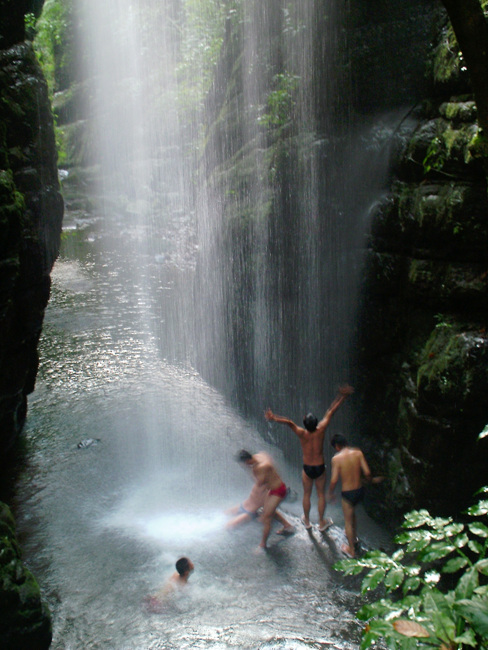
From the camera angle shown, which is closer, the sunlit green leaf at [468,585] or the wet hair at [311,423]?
the sunlit green leaf at [468,585]

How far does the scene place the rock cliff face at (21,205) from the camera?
5.64 m

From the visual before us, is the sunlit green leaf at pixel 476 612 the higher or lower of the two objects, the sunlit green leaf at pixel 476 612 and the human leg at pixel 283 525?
the higher

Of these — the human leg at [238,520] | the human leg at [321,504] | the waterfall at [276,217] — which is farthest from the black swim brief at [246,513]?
the waterfall at [276,217]

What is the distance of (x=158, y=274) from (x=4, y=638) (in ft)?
50.8

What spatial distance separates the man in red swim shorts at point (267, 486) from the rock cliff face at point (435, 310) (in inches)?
56.4

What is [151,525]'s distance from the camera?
262 inches

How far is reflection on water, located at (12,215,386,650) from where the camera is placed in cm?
495

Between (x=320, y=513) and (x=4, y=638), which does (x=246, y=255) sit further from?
(x=4, y=638)

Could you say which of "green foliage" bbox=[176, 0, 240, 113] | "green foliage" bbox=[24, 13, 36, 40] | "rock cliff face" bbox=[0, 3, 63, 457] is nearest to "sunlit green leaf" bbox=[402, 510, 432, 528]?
"rock cliff face" bbox=[0, 3, 63, 457]

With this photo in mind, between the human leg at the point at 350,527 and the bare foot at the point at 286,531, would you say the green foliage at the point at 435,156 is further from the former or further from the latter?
the bare foot at the point at 286,531

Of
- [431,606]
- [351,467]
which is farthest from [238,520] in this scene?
[431,606]

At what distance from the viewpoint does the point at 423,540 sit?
6.64 ft

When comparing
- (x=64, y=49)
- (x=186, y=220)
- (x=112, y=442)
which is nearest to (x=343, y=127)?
(x=112, y=442)

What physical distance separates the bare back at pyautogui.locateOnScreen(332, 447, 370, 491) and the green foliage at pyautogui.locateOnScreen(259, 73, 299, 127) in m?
6.17
